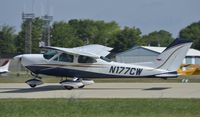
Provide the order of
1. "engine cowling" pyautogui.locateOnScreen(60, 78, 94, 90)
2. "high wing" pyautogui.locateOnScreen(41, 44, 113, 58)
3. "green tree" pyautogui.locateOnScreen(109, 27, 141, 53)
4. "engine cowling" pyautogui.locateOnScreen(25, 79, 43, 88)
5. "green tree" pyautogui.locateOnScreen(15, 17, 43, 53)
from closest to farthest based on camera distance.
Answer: "engine cowling" pyautogui.locateOnScreen(60, 78, 94, 90), "high wing" pyautogui.locateOnScreen(41, 44, 113, 58), "engine cowling" pyautogui.locateOnScreen(25, 79, 43, 88), "green tree" pyautogui.locateOnScreen(15, 17, 43, 53), "green tree" pyautogui.locateOnScreen(109, 27, 141, 53)

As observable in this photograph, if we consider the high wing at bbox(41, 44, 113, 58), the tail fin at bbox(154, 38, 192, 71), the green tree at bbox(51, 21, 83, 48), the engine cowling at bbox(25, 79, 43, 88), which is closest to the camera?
the tail fin at bbox(154, 38, 192, 71)

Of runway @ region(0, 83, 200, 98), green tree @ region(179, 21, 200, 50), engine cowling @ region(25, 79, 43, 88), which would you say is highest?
green tree @ region(179, 21, 200, 50)

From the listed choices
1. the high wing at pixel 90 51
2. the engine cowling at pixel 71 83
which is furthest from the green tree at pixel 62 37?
the engine cowling at pixel 71 83

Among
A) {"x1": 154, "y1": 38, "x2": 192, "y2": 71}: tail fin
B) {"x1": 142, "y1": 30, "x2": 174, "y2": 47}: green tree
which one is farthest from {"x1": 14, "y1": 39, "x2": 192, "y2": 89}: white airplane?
{"x1": 142, "y1": 30, "x2": 174, "y2": 47}: green tree

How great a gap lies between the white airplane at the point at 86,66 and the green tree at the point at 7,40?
95195mm

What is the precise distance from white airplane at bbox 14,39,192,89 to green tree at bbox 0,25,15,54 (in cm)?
9519

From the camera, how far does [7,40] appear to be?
130 meters

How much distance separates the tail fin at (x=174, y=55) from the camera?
26750mm

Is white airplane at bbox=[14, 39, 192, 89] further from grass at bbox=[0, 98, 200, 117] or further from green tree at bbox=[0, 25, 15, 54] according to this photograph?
green tree at bbox=[0, 25, 15, 54]

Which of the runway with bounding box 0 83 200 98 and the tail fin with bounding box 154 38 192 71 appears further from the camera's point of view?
the tail fin with bounding box 154 38 192 71

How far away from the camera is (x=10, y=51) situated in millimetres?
123875

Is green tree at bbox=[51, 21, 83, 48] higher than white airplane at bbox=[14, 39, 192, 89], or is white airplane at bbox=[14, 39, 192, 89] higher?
green tree at bbox=[51, 21, 83, 48]

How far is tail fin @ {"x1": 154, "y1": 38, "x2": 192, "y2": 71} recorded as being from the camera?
87.8 ft

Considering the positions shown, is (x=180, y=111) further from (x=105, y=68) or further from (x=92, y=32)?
(x=92, y=32)
